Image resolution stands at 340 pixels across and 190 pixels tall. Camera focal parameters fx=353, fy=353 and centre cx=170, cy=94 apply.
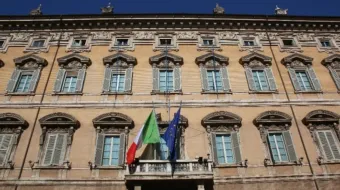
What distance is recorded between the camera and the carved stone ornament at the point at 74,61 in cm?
1817

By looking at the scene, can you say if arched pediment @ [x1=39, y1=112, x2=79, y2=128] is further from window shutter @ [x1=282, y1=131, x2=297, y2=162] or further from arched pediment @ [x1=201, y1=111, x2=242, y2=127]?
window shutter @ [x1=282, y1=131, x2=297, y2=162]

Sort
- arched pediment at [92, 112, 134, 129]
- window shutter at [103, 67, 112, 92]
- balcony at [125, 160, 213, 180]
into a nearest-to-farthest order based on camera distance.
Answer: balcony at [125, 160, 213, 180], arched pediment at [92, 112, 134, 129], window shutter at [103, 67, 112, 92]

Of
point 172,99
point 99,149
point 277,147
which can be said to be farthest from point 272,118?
point 99,149

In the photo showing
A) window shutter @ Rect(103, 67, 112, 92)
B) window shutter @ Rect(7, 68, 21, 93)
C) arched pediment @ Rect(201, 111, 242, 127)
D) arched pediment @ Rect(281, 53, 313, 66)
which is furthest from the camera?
arched pediment @ Rect(281, 53, 313, 66)

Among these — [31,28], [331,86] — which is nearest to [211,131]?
[331,86]

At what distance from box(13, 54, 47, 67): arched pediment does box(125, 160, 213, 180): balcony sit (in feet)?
27.4

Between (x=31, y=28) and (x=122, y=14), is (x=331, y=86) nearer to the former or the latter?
(x=122, y=14)

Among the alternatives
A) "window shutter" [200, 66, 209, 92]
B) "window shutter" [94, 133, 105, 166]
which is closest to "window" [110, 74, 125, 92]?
"window shutter" [94, 133, 105, 166]

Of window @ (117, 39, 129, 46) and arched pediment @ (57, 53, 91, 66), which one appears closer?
arched pediment @ (57, 53, 91, 66)

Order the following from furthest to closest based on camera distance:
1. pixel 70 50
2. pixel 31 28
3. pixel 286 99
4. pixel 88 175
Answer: pixel 31 28
pixel 70 50
pixel 286 99
pixel 88 175

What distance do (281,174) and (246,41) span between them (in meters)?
8.62

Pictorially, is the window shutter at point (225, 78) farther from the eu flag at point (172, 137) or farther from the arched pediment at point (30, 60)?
the arched pediment at point (30, 60)

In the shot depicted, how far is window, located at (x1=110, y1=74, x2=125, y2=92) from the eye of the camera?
1724 cm

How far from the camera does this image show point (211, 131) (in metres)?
15.4
